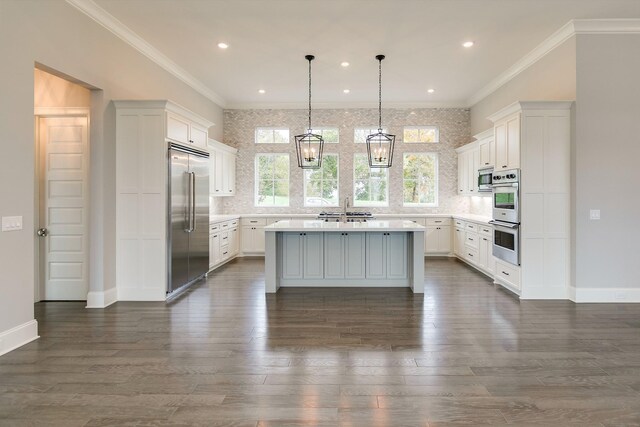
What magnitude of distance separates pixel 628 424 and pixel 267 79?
21.5 feet

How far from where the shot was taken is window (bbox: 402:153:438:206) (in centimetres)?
855

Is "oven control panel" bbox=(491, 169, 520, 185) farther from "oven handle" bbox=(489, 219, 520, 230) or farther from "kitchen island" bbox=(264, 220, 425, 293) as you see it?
"kitchen island" bbox=(264, 220, 425, 293)

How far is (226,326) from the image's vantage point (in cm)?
380

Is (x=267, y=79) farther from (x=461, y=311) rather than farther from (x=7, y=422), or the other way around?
(x=7, y=422)

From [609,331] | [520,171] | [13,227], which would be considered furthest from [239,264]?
[609,331]

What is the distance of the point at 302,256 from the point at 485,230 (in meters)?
3.26

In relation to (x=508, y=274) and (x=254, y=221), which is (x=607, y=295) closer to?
(x=508, y=274)

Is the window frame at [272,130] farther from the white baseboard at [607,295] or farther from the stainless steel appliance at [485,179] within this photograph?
the white baseboard at [607,295]

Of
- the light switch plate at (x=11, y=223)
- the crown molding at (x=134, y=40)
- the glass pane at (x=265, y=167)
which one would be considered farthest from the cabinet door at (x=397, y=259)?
the crown molding at (x=134, y=40)

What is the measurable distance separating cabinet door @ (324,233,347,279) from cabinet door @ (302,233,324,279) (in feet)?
0.20

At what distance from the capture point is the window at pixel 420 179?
8.55 metres

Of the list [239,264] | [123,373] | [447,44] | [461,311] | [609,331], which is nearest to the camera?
[123,373]

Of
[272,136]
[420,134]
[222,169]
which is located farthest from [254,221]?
[420,134]

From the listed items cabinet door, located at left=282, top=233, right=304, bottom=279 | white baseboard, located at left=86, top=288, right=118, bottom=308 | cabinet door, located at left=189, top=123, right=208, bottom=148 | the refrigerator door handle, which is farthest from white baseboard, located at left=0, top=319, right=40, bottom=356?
cabinet door, located at left=189, top=123, right=208, bottom=148
